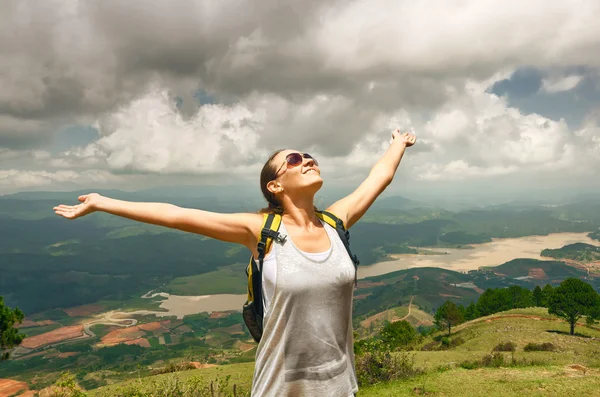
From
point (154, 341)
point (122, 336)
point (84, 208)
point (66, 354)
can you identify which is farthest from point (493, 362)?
point (122, 336)

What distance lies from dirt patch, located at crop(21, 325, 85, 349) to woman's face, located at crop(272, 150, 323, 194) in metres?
210

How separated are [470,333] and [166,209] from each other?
164ft

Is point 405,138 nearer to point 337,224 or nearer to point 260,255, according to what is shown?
point 337,224

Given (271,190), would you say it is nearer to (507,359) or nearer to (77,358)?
(507,359)

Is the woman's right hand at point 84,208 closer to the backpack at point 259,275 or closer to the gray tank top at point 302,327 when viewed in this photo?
the backpack at point 259,275

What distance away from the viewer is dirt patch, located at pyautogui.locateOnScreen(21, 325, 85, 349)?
167250 mm

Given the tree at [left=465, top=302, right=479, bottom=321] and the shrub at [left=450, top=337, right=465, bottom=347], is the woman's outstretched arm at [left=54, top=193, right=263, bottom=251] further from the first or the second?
the tree at [left=465, top=302, right=479, bottom=321]

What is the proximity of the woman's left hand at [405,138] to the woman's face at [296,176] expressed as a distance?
68.0 inches

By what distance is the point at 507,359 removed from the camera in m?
20.9

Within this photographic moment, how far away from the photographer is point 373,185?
365 centimetres

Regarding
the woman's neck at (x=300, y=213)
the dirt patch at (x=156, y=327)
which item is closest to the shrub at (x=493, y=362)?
A: the woman's neck at (x=300, y=213)

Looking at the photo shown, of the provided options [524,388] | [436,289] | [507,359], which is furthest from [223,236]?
[436,289]

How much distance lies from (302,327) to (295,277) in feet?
1.24

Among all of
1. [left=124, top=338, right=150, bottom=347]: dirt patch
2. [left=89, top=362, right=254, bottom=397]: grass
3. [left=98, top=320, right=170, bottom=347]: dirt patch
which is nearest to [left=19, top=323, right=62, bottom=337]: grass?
[left=98, top=320, right=170, bottom=347]: dirt patch
